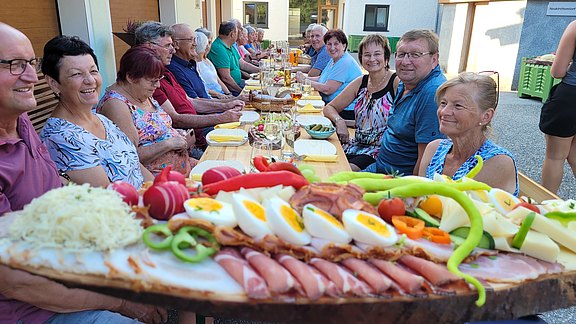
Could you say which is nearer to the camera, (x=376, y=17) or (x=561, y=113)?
(x=561, y=113)

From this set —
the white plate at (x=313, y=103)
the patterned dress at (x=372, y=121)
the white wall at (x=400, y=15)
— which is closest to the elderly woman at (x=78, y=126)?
the patterned dress at (x=372, y=121)

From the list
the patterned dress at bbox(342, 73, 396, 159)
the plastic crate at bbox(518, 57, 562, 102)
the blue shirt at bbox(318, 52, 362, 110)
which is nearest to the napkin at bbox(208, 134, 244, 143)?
the patterned dress at bbox(342, 73, 396, 159)

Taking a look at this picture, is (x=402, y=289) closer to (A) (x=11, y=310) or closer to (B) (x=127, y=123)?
(A) (x=11, y=310)

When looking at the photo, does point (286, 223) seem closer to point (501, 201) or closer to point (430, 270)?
point (430, 270)

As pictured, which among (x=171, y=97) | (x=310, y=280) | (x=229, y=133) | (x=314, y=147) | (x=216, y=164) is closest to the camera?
(x=310, y=280)

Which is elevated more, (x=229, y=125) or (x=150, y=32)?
(x=150, y=32)

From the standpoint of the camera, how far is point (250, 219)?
44.6 inches

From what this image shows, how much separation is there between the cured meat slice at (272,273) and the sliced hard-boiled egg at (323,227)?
0.47 feet

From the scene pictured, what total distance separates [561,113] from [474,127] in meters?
2.09

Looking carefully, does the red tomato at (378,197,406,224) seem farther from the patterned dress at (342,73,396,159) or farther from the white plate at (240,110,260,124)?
the white plate at (240,110,260,124)

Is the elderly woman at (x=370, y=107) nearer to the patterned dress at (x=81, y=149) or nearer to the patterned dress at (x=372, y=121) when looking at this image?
the patterned dress at (x=372, y=121)

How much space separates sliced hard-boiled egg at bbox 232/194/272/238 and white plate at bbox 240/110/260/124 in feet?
7.86

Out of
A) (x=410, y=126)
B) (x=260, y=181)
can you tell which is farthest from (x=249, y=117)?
(x=260, y=181)

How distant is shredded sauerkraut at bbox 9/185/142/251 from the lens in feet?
3.52
